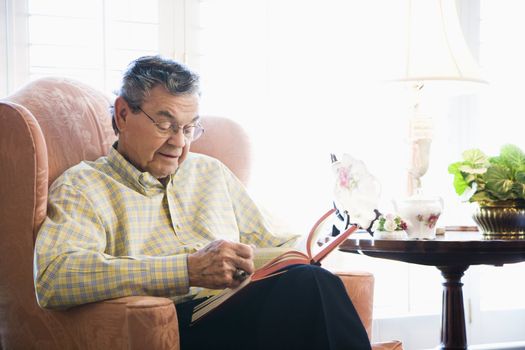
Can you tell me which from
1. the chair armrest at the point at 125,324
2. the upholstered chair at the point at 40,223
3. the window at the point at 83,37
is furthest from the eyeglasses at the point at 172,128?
the window at the point at 83,37

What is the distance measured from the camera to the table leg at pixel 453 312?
191 centimetres

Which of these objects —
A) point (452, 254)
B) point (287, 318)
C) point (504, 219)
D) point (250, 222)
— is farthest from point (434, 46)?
point (287, 318)

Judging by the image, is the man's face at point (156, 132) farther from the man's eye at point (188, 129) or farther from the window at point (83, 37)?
the window at point (83, 37)

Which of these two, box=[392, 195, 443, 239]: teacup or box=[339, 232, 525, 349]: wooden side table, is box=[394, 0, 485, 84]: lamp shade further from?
box=[339, 232, 525, 349]: wooden side table

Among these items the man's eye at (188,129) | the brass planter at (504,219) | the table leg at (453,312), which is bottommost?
the table leg at (453,312)

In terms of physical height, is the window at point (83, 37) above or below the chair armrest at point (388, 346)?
above

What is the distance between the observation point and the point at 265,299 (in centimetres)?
131

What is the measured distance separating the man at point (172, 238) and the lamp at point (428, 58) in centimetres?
52

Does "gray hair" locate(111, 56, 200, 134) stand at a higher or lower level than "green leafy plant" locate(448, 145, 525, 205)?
higher

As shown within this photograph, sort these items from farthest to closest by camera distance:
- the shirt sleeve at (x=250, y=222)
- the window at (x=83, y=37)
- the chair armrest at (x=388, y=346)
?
the window at (x=83, y=37) < the shirt sleeve at (x=250, y=222) < the chair armrest at (x=388, y=346)

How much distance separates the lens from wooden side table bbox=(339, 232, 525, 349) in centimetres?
Result: 166

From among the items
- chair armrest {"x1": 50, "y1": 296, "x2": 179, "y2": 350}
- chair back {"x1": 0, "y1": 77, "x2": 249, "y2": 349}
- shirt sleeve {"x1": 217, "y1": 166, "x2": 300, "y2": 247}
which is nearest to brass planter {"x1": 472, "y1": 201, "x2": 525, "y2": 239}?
shirt sleeve {"x1": 217, "y1": 166, "x2": 300, "y2": 247}

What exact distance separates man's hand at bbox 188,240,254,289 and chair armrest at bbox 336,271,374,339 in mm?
329

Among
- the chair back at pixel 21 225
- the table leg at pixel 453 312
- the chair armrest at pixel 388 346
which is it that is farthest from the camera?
the table leg at pixel 453 312
